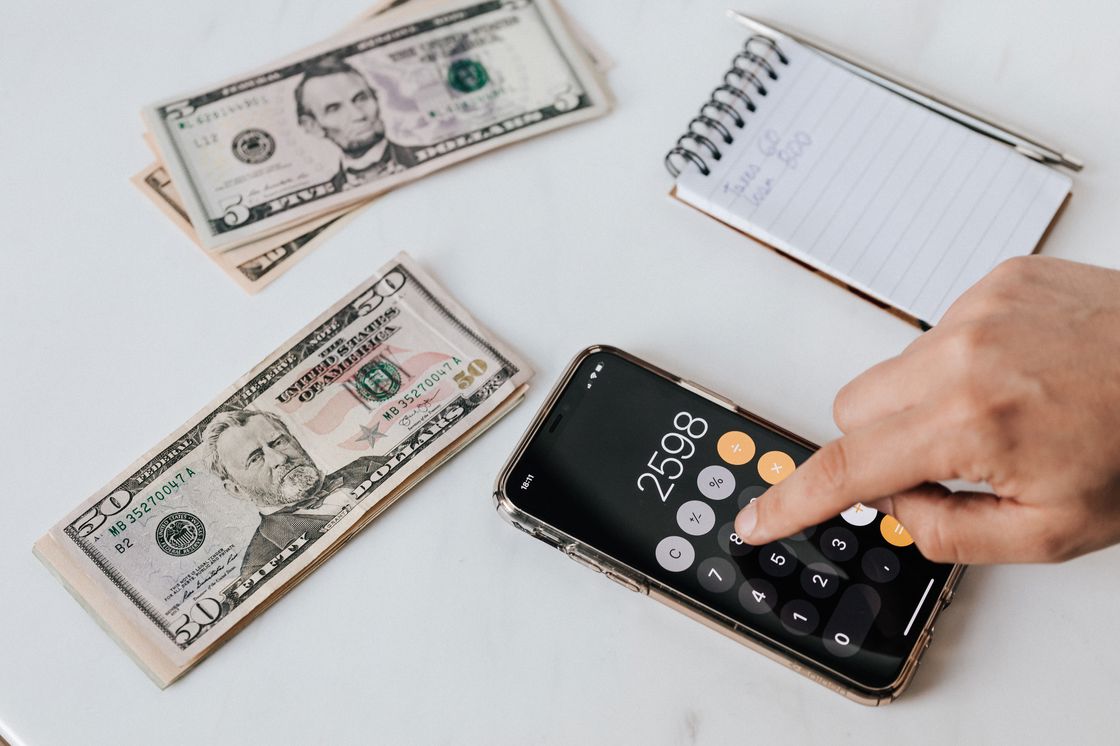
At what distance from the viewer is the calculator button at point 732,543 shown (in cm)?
52

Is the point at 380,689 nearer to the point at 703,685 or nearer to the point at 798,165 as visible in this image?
the point at 703,685

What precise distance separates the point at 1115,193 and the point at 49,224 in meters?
0.73

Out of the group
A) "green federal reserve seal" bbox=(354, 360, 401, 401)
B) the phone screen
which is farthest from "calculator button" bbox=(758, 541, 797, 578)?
"green federal reserve seal" bbox=(354, 360, 401, 401)

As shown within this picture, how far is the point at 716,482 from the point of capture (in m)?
0.53

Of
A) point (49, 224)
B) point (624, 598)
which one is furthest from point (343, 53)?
point (624, 598)

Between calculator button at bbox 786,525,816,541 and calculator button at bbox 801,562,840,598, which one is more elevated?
calculator button at bbox 786,525,816,541

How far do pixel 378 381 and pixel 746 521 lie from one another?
0.25m

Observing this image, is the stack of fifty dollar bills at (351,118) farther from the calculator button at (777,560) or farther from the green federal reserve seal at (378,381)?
the calculator button at (777,560)

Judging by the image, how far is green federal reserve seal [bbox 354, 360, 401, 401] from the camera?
1.88ft

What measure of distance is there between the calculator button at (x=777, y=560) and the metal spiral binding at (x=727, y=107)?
253 millimetres

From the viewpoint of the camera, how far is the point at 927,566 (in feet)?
1.65

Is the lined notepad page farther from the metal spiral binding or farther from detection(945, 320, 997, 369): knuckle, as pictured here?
detection(945, 320, 997, 369): knuckle

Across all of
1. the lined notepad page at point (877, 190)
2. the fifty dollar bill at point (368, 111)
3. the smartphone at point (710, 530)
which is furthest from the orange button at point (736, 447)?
the fifty dollar bill at point (368, 111)

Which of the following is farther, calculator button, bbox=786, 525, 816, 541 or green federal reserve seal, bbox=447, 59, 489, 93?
green federal reserve seal, bbox=447, 59, 489, 93
